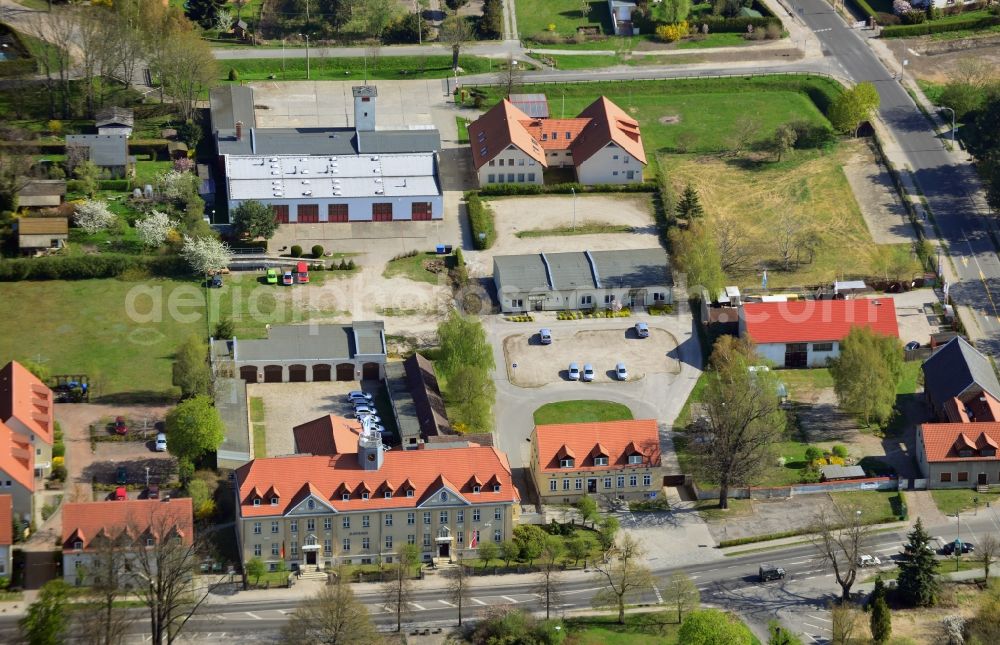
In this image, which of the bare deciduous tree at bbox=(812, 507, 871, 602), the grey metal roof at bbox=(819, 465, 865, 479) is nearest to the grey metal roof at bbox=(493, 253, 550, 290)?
the grey metal roof at bbox=(819, 465, 865, 479)

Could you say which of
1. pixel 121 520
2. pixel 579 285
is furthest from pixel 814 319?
pixel 121 520

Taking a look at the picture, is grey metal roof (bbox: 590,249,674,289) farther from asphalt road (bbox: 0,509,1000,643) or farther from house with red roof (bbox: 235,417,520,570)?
asphalt road (bbox: 0,509,1000,643)

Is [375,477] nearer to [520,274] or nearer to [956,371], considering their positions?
[520,274]

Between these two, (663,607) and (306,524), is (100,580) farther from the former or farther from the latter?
(663,607)

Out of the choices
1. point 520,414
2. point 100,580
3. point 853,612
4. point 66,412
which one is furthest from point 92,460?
point 853,612

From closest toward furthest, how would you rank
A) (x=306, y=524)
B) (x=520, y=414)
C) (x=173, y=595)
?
(x=173, y=595) < (x=306, y=524) < (x=520, y=414)

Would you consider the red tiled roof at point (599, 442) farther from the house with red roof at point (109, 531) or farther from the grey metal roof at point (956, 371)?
the house with red roof at point (109, 531)
